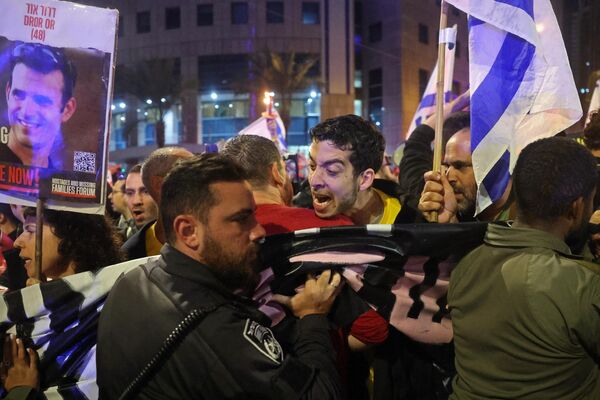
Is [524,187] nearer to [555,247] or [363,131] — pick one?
[555,247]

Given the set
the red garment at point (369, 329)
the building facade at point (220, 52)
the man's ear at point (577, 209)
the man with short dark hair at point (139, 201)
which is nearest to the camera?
the man's ear at point (577, 209)

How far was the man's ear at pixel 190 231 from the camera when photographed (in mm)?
2076

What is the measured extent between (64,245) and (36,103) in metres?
Answer: 0.78

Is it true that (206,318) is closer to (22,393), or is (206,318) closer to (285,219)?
(285,219)

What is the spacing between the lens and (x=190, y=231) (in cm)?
209

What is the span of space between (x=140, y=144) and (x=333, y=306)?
47.3 meters

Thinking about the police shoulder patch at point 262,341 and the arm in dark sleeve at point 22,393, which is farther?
the arm in dark sleeve at point 22,393

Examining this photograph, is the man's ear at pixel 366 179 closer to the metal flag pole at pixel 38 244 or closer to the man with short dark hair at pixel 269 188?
the man with short dark hair at pixel 269 188

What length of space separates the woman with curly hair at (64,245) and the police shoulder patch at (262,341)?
1.47 meters

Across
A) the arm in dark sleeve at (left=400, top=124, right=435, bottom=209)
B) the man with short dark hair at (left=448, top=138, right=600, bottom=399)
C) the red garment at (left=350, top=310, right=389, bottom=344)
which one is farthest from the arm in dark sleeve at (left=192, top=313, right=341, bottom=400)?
the arm in dark sleeve at (left=400, top=124, right=435, bottom=209)

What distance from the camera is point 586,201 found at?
6.84ft

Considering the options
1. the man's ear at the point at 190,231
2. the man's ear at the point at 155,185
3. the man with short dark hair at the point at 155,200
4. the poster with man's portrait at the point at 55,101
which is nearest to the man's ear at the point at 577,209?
the man's ear at the point at 190,231

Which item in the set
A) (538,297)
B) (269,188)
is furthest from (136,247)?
(538,297)

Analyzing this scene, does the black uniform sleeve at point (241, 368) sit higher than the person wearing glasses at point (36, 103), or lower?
lower
